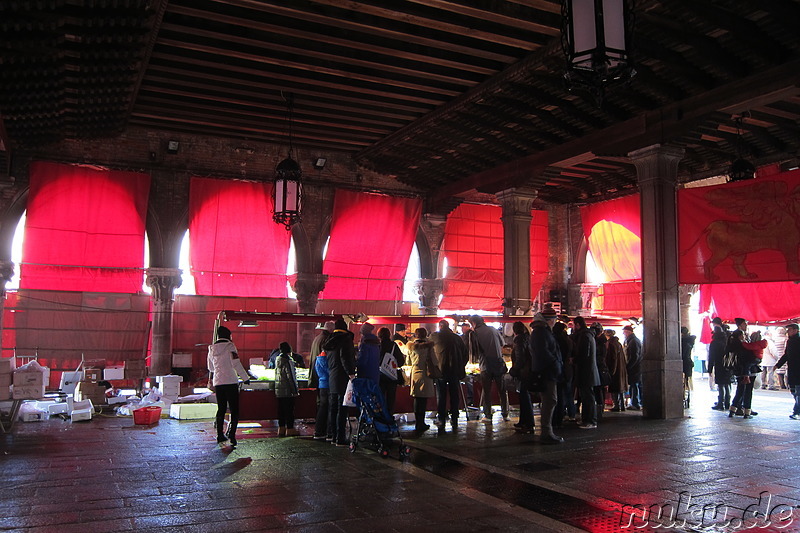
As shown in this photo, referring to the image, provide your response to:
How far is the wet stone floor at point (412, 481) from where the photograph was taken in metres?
4.74

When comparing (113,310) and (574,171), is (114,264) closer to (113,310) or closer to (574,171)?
(113,310)

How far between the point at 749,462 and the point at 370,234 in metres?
10.6

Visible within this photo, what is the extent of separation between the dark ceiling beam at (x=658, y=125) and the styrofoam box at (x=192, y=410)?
752 centimetres

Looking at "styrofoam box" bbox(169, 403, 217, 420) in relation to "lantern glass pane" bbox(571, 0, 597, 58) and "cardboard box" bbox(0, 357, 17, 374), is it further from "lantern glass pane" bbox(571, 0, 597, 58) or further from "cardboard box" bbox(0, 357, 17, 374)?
"lantern glass pane" bbox(571, 0, 597, 58)

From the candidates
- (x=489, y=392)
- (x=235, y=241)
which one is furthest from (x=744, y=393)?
(x=235, y=241)

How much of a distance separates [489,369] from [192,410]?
15.2ft

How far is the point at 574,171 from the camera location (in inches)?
643

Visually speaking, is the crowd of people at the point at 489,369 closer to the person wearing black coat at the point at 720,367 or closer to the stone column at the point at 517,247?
the person wearing black coat at the point at 720,367

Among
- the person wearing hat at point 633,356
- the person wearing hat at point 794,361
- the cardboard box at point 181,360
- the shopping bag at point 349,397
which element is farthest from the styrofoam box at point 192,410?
the person wearing hat at point 794,361

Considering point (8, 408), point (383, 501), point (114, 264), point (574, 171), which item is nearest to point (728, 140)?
point (574, 171)

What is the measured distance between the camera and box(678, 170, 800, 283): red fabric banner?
378 inches

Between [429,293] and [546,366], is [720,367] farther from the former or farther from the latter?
[429,293]

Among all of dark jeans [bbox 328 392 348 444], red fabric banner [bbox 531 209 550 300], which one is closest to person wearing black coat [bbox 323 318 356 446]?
dark jeans [bbox 328 392 348 444]

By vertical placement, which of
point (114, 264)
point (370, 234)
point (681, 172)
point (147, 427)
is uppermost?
point (681, 172)
